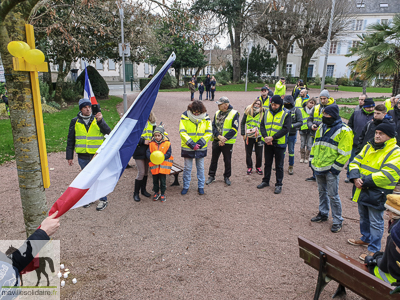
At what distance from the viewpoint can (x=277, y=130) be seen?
6348 mm

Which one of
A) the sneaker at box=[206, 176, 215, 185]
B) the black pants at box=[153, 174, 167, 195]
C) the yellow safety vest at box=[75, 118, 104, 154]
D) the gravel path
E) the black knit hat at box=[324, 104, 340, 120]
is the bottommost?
the gravel path

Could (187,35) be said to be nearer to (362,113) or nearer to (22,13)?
(22,13)

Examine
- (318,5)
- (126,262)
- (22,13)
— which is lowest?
(126,262)

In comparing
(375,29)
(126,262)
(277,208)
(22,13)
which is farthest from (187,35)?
(375,29)

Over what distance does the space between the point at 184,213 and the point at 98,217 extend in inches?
63.4

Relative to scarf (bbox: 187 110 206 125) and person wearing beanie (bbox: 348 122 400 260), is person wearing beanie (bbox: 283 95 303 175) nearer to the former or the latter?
scarf (bbox: 187 110 206 125)

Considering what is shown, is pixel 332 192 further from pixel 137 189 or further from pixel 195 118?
pixel 137 189

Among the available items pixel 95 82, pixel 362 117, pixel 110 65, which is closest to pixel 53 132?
pixel 95 82

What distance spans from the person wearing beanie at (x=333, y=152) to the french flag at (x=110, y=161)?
3023 millimetres

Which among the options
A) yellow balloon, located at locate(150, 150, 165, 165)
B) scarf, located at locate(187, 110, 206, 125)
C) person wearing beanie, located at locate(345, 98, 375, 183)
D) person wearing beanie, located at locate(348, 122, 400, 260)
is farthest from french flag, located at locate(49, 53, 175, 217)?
person wearing beanie, located at locate(345, 98, 375, 183)

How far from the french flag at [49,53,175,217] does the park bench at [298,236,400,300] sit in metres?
2.29

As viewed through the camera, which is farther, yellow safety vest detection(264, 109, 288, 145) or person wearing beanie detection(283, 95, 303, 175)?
person wearing beanie detection(283, 95, 303, 175)

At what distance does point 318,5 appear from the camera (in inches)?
1100

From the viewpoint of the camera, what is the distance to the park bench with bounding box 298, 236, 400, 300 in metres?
2.63
